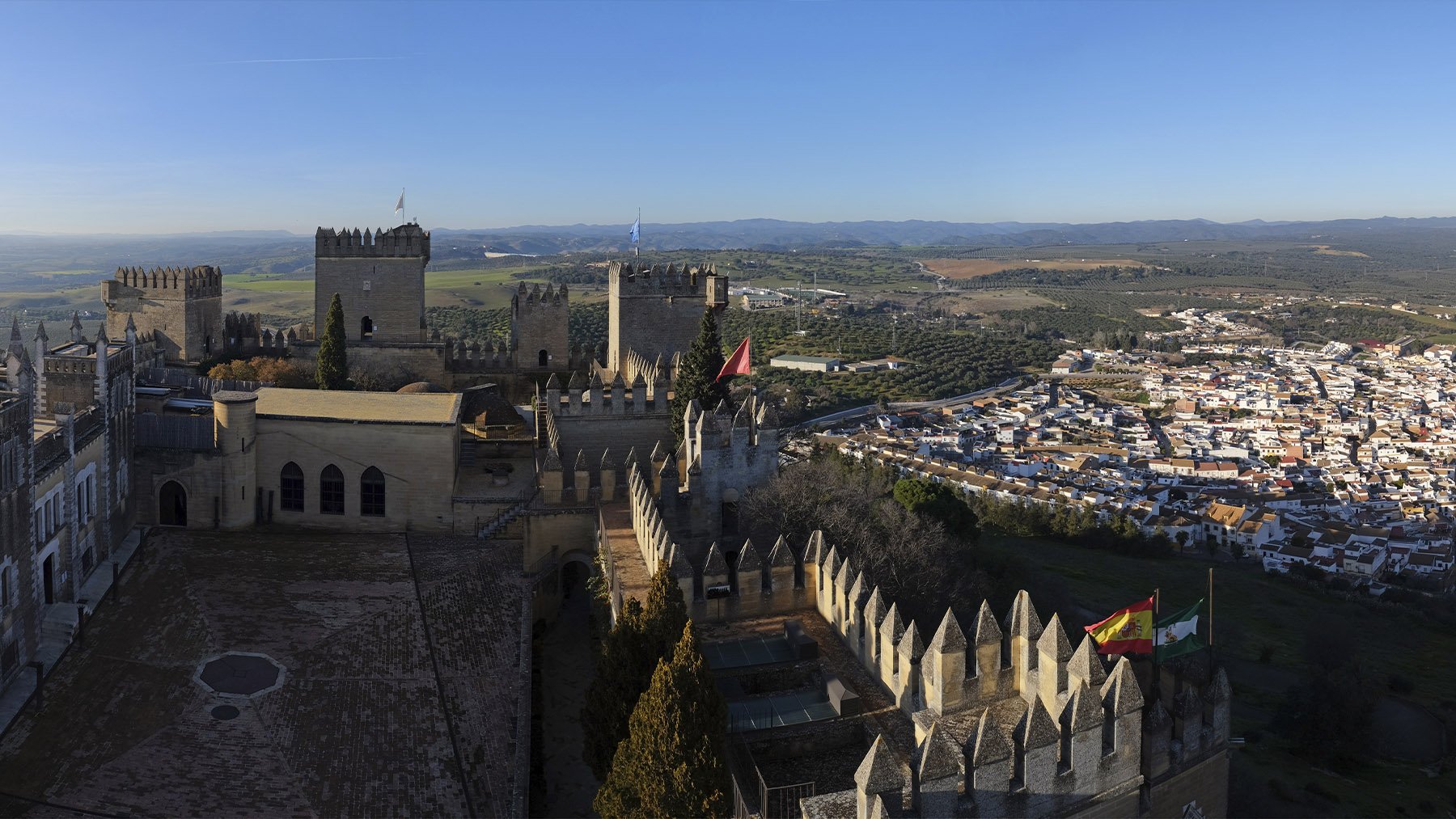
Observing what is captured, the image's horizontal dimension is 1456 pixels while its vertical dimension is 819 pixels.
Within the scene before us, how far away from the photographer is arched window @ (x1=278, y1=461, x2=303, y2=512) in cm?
2373

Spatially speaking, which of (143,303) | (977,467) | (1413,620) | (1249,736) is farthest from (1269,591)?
(143,303)

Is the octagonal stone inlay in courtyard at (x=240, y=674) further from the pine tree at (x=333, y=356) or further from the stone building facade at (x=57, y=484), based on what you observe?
the pine tree at (x=333, y=356)

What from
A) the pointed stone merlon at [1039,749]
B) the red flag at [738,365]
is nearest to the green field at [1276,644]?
the red flag at [738,365]

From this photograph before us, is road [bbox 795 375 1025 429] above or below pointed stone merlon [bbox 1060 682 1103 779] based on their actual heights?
below

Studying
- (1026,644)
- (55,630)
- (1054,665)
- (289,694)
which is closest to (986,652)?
(1026,644)

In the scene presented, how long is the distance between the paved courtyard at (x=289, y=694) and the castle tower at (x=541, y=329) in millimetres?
14972

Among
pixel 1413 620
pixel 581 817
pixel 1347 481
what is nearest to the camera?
pixel 581 817

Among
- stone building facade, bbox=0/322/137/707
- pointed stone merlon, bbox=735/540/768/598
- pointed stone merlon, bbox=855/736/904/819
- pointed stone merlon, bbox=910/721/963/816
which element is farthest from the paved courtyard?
pointed stone merlon, bbox=910/721/963/816

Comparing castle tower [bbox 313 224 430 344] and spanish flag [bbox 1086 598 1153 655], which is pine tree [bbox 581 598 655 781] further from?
castle tower [bbox 313 224 430 344]

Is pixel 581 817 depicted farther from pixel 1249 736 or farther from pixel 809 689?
pixel 1249 736

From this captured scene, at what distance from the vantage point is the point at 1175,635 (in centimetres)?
1446

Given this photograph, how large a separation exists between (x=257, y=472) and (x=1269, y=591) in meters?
37.9

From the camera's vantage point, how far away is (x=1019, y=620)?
14664 mm

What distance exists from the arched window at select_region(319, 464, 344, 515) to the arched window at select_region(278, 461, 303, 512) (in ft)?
1.40
